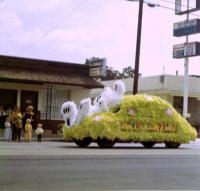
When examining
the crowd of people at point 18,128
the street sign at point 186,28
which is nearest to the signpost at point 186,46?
the street sign at point 186,28

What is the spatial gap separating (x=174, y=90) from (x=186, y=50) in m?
3.20

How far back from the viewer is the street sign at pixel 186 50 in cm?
4106

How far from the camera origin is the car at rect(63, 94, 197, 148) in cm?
2102

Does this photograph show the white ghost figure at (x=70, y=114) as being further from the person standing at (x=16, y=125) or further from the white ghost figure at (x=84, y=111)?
the person standing at (x=16, y=125)

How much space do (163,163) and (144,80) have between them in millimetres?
28467

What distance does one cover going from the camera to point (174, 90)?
1598 inches

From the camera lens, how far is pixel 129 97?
22.2m

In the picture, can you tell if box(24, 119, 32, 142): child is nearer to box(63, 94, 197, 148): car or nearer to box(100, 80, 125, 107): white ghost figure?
box(63, 94, 197, 148): car

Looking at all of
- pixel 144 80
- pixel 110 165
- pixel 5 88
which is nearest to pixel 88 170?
pixel 110 165

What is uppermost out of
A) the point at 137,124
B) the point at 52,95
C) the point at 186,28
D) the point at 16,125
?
the point at 186,28

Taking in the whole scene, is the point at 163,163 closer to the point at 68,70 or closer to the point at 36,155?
the point at 36,155

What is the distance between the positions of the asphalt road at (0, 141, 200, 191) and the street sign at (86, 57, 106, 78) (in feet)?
56.8

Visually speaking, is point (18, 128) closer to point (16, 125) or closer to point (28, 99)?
point (16, 125)

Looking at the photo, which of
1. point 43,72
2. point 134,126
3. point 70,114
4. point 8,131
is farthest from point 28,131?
point 43,72
